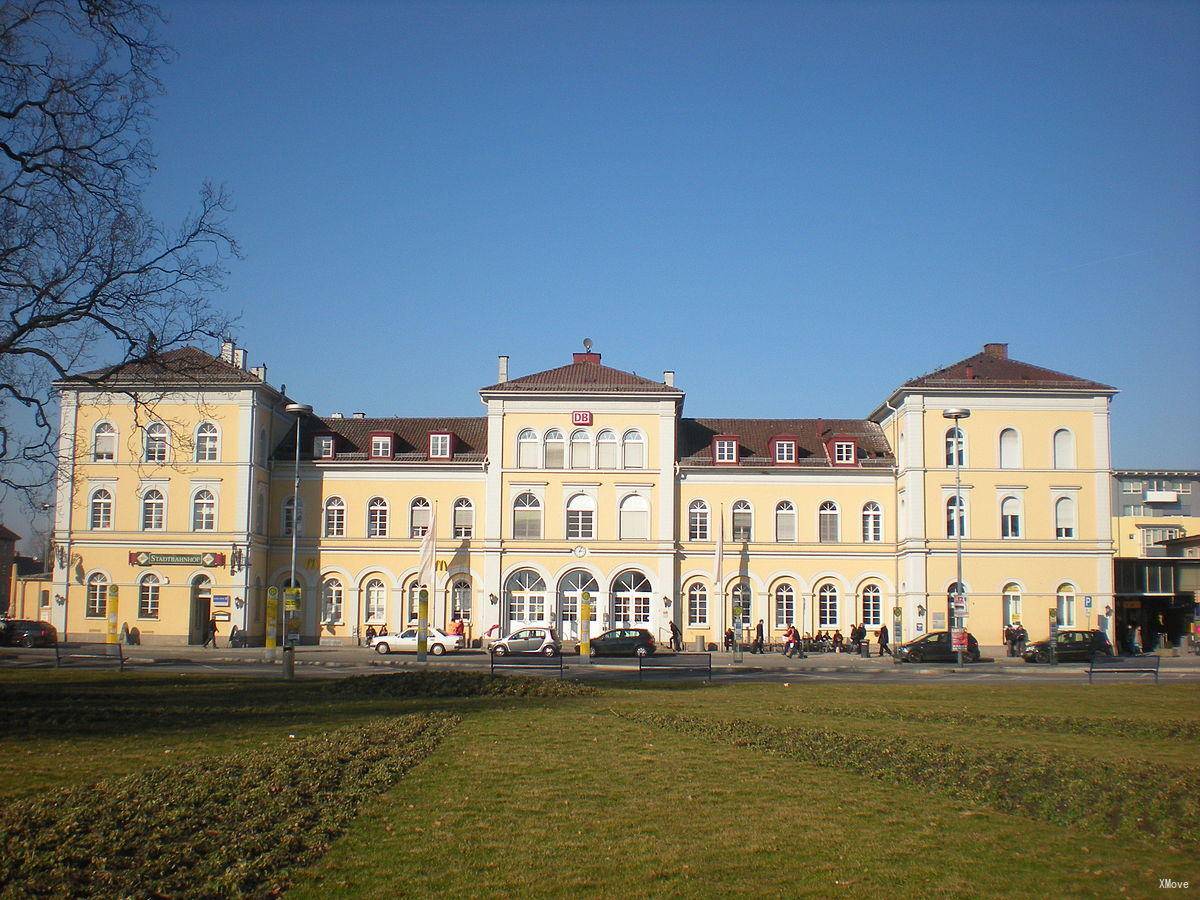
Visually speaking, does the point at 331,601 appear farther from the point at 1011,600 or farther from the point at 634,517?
the point at 1011,600

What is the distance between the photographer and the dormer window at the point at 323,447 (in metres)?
58.7

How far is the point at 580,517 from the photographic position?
184 feet

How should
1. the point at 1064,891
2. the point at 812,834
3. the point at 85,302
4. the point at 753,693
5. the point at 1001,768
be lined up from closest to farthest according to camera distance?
1. the point at 1064,891
2. the point at 812,834
3. the point at 1001,768
4. the point at 85,302
5. the point at 753,693

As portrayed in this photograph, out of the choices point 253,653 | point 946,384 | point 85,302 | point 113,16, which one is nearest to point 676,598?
point 946,384

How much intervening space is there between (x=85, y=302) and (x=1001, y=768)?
17941mm

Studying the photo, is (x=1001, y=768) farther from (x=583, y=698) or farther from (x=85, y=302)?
(x=85, y=302)

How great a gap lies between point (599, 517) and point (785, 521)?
964 cm

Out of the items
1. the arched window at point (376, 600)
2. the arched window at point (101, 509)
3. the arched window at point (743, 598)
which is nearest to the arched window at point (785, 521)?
the arched window at point (743, 598)

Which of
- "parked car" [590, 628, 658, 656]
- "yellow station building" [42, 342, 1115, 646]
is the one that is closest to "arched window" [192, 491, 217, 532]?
"yellow station building" [42, 342, 1115, 646]

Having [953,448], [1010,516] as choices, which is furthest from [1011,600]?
[953,448]

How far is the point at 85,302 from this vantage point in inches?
842

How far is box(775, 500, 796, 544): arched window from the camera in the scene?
5722cm

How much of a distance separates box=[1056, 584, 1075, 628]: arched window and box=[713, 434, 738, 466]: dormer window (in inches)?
667

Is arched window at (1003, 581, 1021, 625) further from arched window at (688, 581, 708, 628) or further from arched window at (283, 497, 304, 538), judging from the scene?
arched window at (283, 497, 304, 538)
